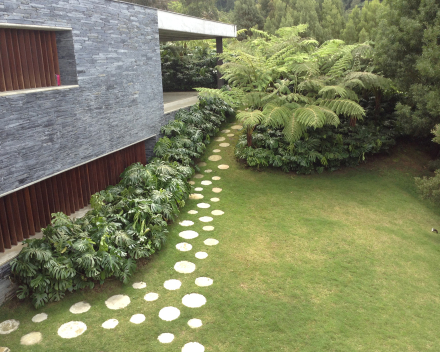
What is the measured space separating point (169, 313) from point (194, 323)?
0.34 m

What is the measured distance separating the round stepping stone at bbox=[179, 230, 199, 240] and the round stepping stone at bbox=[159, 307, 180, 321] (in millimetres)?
1595

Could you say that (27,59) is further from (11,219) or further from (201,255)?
(201,255)

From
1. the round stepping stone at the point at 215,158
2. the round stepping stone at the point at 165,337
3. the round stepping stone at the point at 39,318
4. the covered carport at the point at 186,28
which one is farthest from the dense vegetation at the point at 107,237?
the covered carport at the point at 186,28

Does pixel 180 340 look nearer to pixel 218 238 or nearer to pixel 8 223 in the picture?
pixel 218 238

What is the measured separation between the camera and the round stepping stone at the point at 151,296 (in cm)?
435

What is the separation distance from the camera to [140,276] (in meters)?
4.78

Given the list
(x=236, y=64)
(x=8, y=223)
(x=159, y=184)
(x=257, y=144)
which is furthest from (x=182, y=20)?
(x=8, y=223)

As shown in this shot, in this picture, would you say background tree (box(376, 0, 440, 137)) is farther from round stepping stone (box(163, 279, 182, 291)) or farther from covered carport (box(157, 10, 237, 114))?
round stepping stone (box(163, 279, 182, 291))

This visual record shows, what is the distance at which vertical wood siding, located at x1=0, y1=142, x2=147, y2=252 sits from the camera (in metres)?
4.66

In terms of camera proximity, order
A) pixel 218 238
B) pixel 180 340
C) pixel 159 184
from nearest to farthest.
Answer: pixel 180 340, pixel 218 238, pixel 159 184

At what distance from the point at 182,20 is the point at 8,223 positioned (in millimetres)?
5934

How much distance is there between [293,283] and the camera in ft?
15.4

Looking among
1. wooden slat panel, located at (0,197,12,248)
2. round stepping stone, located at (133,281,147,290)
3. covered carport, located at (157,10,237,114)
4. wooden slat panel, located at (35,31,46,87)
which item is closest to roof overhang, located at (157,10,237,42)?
covered carport, located at (157,10,237,114)

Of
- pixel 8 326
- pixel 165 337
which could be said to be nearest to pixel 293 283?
pixel 165 337
